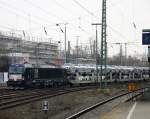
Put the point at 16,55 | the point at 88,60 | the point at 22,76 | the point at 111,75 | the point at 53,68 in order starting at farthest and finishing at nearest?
the point at 88,60, the point at 16,55, the point at 111,75, the point at 53,68, the point at 22,76

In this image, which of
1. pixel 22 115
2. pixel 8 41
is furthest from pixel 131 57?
pixel 22 115

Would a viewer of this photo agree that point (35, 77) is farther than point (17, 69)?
Yes

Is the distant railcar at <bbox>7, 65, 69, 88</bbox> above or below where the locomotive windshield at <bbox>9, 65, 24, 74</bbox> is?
below

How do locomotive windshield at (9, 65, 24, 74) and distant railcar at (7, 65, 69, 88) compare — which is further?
locomotive windshield at (9, 65, 24, 74)

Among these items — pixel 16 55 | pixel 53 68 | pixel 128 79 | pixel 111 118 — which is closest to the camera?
pixel 111 118

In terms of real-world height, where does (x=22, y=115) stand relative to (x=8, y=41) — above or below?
below

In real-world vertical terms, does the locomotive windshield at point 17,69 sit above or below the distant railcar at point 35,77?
above

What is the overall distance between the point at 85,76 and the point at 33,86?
23.2m

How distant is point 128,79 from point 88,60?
25.5m

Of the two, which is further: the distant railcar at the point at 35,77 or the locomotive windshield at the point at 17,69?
the locomotive windshield at the point at 17,69

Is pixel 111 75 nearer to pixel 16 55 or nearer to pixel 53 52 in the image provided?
pixel 16 55

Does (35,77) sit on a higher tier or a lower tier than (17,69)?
lower

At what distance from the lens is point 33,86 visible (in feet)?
165

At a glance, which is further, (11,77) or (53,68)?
(53,68)
